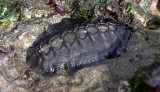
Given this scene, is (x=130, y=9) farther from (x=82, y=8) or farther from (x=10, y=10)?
(x=10, y=10)

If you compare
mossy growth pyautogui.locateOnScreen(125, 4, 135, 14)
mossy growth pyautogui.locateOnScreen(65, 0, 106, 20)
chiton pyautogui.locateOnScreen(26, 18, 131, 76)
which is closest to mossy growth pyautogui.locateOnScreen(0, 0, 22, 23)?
chiton pyautogui.locateOnScreen(26, 18, 131, 76)

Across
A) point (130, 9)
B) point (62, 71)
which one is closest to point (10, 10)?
point (62, 71)

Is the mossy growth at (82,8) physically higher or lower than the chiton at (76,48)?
higher

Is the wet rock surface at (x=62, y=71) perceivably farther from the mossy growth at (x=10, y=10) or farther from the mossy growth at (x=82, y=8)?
the mossy growth at (x=82, y=8)

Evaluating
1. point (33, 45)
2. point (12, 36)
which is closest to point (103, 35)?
point (33, 45)

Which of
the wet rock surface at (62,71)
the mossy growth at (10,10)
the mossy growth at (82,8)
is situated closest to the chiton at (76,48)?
the wet rock surface at (62,71)

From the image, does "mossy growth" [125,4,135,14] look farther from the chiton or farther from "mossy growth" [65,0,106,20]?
the chiton
